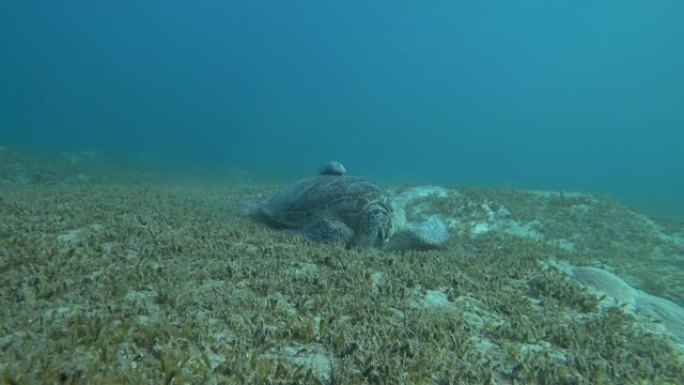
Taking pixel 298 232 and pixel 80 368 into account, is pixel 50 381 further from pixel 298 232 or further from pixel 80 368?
pixel 298 232

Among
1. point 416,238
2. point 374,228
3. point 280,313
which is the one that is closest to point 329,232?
point 374,228

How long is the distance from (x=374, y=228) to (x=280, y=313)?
3731mm

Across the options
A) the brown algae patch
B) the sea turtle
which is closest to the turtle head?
the sea turtle

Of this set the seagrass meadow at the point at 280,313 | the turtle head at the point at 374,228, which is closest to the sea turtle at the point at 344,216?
the turtle head at the point at 374,228

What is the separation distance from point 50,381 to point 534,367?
378 centimetres

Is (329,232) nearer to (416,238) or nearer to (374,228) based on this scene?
(374,228)

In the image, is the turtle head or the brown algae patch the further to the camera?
the turtle head

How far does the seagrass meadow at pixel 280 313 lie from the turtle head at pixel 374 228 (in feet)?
2.86

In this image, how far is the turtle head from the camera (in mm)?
7840

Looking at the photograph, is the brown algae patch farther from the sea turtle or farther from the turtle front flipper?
the sea turtle

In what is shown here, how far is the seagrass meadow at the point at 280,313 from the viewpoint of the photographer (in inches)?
134

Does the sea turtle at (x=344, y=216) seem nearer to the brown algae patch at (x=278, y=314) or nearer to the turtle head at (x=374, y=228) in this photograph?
the turtle head at (x=374, y=228)

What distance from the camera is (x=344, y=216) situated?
333 inches

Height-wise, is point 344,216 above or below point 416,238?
above
